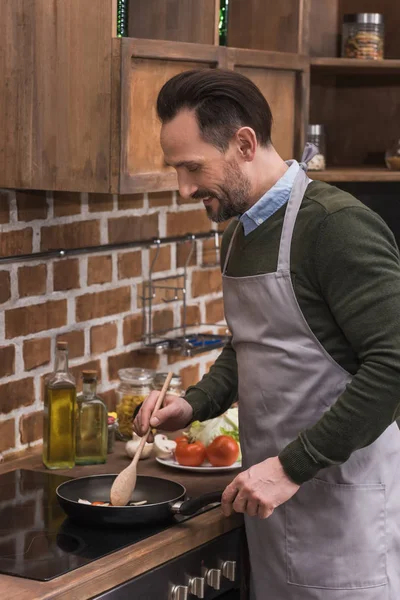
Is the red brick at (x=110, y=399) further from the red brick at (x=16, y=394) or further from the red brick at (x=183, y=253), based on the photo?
the red brick at (x=183, y=253)

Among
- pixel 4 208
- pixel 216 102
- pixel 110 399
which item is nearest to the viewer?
pixel 216 102

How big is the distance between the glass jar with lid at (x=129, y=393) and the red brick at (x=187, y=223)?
514 mm

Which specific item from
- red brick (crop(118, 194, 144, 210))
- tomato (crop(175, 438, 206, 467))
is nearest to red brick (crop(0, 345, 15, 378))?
tomato (crop(175, 438, 206, 467))

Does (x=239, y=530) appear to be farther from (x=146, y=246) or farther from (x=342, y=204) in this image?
(x=146, y=246)

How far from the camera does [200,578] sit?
2059mm

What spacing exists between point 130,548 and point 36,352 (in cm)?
76

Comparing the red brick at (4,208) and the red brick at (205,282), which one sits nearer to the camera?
the red brick at (4,208)

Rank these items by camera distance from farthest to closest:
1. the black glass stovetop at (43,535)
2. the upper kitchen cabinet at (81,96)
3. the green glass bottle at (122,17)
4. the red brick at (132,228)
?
1. the red brick at (132,228)
2. the green glass bottle at (122,17)
3. the upper kitchen cabinet at (81,96)
4. the black glass stovetop at (43,535)

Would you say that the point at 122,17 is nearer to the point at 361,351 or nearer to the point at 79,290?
the point at 79,290

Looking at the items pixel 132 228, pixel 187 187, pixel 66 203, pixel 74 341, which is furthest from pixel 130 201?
pixel 187 187

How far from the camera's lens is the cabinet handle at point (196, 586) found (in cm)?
204

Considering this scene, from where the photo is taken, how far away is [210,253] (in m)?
3.29

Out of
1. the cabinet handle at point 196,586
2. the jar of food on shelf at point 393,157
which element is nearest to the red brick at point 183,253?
the jar of food on shelf at point 393,157

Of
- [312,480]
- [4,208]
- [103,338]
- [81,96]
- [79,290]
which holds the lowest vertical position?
[312,480]
